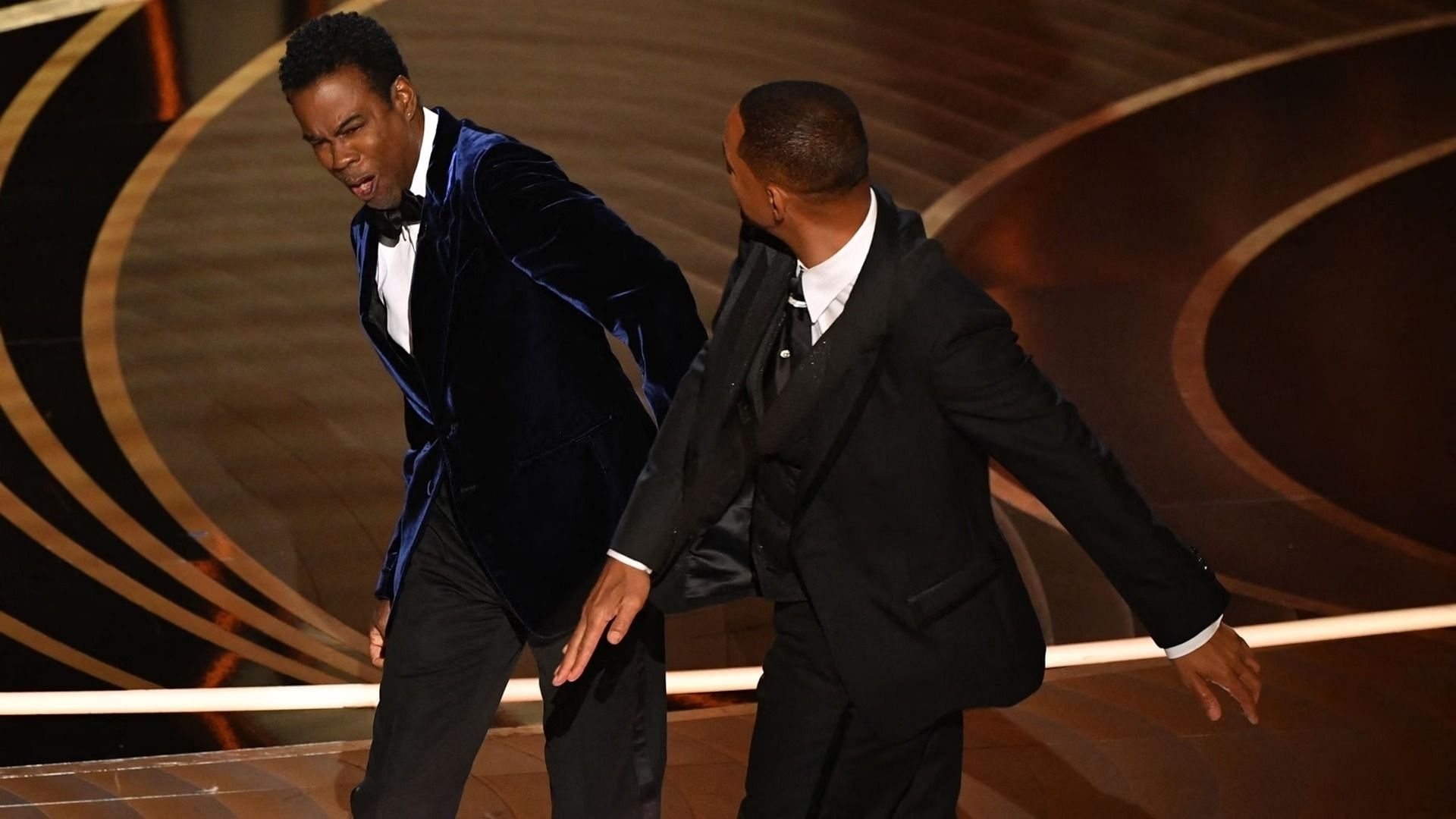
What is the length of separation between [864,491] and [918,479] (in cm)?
7

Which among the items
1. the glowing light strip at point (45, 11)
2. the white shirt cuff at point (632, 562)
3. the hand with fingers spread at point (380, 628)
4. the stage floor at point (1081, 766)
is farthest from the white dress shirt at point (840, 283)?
the glowing light strip at point (45, 11)

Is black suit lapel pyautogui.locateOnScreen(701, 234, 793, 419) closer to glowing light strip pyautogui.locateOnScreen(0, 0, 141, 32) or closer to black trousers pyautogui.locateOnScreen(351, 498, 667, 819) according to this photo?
black trousers pyautogui.locateOnScreen(351, 498, 667, 819)

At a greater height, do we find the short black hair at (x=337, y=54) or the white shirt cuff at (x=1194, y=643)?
the short black hair at (x=337, y=54)

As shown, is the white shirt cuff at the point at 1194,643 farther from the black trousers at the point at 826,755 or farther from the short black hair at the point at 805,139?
the short black hair at the point at 805,139

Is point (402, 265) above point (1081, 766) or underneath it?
above

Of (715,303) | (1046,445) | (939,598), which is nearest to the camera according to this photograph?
(1046,445)

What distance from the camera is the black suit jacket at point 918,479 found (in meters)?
1.93

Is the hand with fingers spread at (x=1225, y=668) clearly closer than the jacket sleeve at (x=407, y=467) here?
Yes

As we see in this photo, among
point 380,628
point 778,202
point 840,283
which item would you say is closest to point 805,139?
point 778,202

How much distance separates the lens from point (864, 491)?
2.02 meters

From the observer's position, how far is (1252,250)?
216 inches

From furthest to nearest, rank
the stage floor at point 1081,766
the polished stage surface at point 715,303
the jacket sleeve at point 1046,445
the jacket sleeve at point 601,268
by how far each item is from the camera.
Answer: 1. the polished stage surface at point 715,303
2. the stage floor at point 1081,766
3. the jacket sleeve at point 601,268
4. the jacket sleeve at point 1046,445

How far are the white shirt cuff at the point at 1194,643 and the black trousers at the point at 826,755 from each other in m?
0.30

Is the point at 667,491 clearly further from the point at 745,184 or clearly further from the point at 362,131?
the point at 362,131
